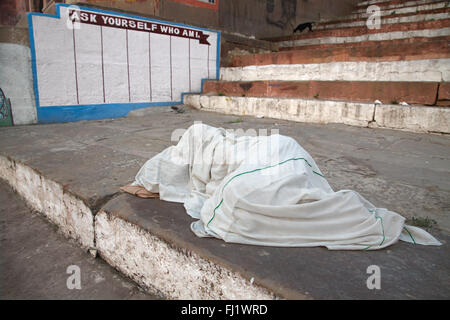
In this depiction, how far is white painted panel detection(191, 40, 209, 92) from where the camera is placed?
6.49 m

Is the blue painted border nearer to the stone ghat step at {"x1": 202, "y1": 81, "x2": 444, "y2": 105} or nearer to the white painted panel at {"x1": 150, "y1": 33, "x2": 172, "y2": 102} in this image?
the white painted panel at {"x1": 150, "y1": 33, "x2": 172, "y2": 102}

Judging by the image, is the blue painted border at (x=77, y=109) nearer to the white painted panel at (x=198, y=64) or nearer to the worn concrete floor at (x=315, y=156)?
the worn concrete floor at (x=315, y=156)

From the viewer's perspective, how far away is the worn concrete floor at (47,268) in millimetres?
1558

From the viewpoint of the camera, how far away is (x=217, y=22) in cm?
783

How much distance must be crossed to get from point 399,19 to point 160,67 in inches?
262

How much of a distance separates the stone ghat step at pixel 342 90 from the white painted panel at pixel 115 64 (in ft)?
6.63

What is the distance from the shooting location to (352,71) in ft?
16.1

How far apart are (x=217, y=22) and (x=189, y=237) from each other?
7647 mm

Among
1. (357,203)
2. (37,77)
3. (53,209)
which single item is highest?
(37,77)

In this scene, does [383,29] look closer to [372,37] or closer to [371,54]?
[372,37]

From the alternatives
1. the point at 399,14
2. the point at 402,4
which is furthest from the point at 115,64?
the point at 402,4

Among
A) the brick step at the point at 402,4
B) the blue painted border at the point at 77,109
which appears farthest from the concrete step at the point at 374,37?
the blue painted border at the point at 77,109
